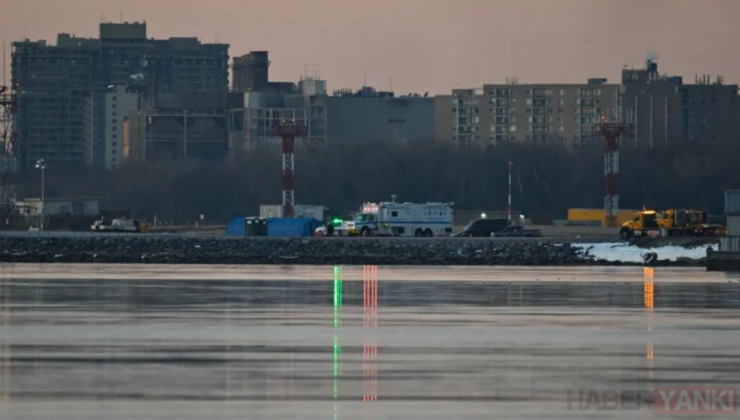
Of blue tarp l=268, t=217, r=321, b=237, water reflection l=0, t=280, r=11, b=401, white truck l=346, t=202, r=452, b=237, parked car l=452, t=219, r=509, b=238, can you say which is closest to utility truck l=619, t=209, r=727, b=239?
parked car l=452, t=219, r=509, b=238

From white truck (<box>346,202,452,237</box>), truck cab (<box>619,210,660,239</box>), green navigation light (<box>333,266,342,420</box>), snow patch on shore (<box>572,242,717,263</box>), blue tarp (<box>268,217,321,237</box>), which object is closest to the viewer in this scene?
green navigation light (<box>333,266,342,420</box>)

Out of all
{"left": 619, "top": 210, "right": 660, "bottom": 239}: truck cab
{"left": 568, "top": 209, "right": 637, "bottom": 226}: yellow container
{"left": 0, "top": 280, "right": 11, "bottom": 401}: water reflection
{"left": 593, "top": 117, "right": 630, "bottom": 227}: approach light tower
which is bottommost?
{"left": 0, "top": 280, "right": 11, "bottom": 401}: water reflection

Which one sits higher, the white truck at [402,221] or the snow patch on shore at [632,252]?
the white truck at [402,221]

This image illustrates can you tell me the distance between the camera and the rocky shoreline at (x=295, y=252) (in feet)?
230

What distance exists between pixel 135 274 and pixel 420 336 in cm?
2596

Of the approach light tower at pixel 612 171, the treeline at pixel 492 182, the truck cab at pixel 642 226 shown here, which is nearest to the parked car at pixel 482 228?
the truck cab at pixel 642 226

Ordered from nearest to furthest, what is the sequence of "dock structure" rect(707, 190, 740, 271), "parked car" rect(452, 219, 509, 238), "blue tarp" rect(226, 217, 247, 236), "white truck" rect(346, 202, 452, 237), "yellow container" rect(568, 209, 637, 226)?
"dock structure" rect(707, 190, 740, 271) → "parked car" rect(452, 219, 509, 238) → "white truck" rect(346, 202, 452, 237) → "blue tarp" rect(226, 217, 247, 236) → "yellow container" rect(568, 209, 637, 226)

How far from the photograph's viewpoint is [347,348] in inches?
1089

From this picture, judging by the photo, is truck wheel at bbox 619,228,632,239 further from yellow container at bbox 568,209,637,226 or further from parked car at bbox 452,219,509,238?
yellow container at bbox 568,209,637,226

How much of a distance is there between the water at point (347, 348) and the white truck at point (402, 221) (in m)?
63.2

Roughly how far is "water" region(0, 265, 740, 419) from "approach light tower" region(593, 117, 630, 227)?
269ft

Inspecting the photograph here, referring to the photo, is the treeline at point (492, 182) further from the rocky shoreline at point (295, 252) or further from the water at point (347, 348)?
the water at point (347, 348)

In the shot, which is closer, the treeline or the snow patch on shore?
the snow patch on shore

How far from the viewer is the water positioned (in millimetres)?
21375
